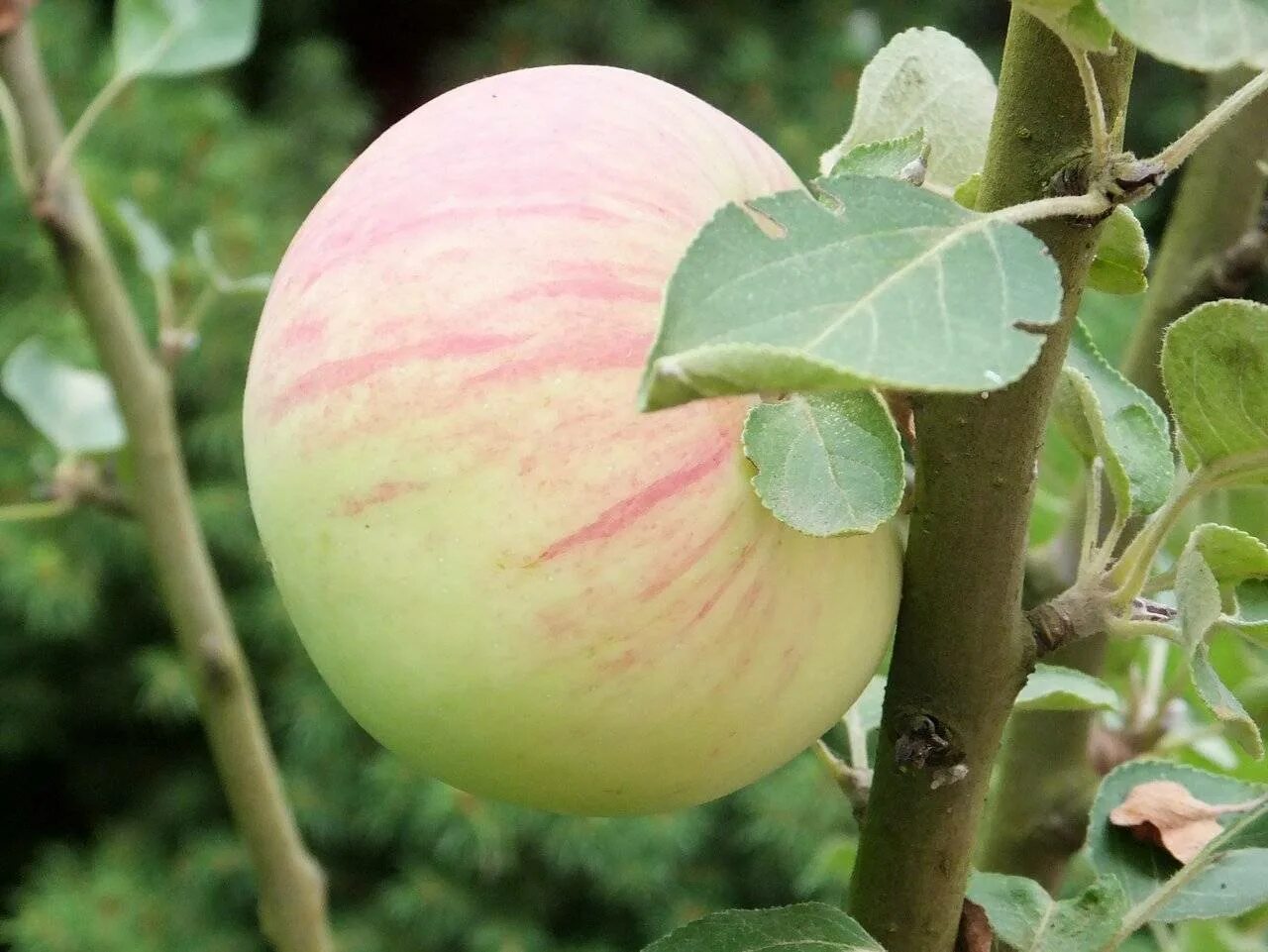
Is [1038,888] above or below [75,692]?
above

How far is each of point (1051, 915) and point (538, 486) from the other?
0.65 ft

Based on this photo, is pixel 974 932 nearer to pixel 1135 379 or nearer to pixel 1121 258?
pixel 1121 258

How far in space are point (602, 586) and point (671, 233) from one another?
0.08 m

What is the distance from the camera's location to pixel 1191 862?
14.8 inches

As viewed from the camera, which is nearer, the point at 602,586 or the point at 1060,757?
the point at 602,586

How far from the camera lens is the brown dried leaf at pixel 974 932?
35 centimetres

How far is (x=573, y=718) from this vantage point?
27 centimetres

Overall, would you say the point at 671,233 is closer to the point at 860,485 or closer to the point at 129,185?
the point at 860,485

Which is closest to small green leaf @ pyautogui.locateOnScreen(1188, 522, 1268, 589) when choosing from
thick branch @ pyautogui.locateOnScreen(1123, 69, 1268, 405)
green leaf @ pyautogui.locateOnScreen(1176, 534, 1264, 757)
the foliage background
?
green leaf @ pyautogui.locateOnScreen(1176, 534, 1264, 757)

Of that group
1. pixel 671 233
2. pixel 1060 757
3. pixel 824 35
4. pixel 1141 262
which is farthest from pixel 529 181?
pixel 824 35

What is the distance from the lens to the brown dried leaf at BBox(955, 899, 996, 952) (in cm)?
35

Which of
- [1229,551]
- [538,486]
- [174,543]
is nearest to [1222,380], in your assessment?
[1229,551]

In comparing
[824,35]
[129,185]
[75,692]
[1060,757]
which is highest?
[1060,757]

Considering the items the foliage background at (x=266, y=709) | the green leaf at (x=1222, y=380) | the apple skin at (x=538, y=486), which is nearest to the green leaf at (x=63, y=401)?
the apple skin at (x=538, y=486)
